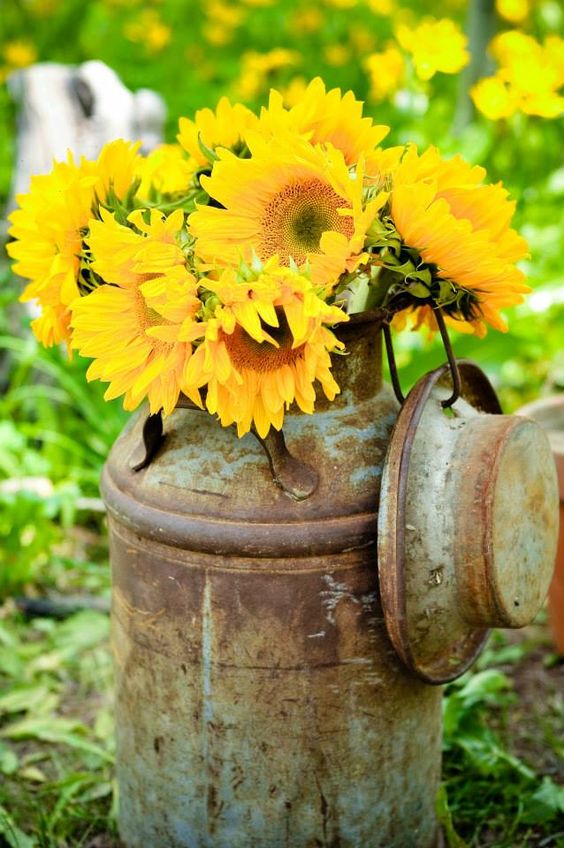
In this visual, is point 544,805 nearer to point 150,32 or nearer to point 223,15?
point 150,32

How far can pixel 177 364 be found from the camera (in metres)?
1.38

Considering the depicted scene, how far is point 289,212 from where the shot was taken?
56.2 inches

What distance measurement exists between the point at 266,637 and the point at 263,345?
47 cm

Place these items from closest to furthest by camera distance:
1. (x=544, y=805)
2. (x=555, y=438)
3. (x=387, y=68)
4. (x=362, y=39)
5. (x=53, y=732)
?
(x=544, y=805)
(x=53, y=732)
(x=555, y=438)
(x=387, y=68)
(x=362, y=39)

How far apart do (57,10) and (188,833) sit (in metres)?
Answer: 5.48

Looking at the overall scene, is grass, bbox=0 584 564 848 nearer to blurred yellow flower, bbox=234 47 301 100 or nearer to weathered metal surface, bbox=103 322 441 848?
weathered metal surface, bbox=103 322 441 848

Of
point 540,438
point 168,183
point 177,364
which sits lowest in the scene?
point 540,438

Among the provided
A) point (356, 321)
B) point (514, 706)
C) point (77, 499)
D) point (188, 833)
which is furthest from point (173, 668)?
point (77, 499)

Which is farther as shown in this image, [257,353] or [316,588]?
[316,588]

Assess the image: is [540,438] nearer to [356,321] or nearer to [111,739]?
[356,321]

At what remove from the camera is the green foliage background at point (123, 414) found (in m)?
2.13

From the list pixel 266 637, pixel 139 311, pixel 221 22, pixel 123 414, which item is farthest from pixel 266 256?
pixel 221 22

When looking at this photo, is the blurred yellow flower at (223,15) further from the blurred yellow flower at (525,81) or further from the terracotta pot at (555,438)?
the terracotta pot at (555,438)

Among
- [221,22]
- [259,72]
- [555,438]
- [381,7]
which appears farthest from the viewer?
[221,22]
